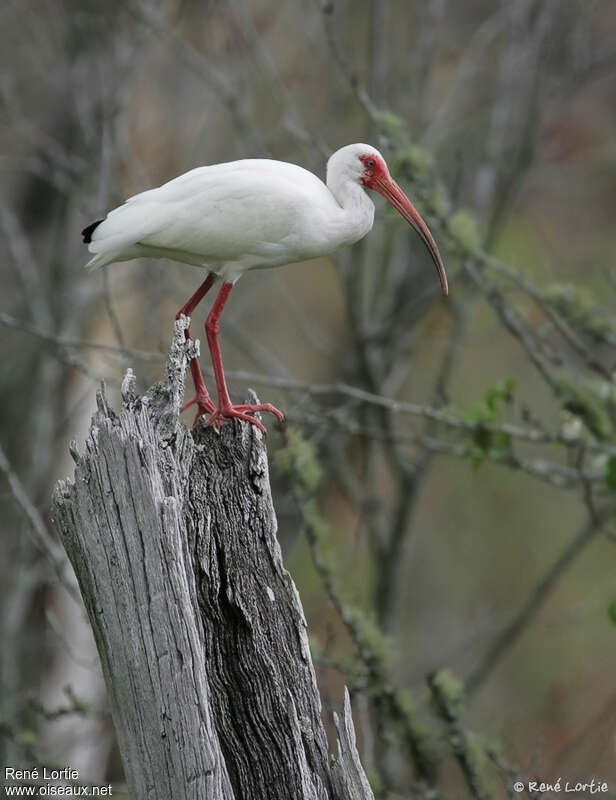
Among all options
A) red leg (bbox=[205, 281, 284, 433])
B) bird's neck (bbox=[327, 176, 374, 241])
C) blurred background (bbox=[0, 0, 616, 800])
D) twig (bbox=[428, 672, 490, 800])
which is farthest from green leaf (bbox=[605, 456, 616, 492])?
red leg (bbox=[205, 281, 284, 433])

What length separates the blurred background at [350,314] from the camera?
654 cm

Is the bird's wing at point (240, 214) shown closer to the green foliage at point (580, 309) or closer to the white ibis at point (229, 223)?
the white ibis at point (229, 223)

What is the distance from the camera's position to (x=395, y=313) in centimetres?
931

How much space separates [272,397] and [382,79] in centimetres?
321

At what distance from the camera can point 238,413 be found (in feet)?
14.8

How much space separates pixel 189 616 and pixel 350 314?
590 cm

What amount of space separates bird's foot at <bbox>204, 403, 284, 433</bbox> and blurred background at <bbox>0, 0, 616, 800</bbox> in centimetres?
99

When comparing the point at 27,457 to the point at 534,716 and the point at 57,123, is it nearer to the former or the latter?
the point at 57,123

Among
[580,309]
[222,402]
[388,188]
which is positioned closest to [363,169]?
[388,188]

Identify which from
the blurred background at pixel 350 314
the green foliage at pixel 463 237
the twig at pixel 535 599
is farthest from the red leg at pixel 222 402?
the twig at pixel 535 599

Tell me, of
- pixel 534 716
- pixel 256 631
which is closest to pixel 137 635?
pixel 256 631

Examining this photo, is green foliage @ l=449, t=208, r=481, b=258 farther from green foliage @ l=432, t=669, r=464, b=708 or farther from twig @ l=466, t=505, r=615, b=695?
twig @ l=466, t=505, r=615, b=695

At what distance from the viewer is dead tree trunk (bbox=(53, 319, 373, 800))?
3350 mm

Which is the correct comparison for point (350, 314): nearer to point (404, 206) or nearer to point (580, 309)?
point (580, 309)
